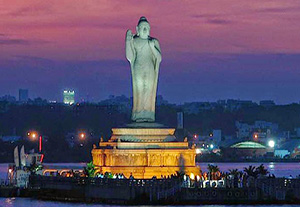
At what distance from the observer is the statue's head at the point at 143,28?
5338cm

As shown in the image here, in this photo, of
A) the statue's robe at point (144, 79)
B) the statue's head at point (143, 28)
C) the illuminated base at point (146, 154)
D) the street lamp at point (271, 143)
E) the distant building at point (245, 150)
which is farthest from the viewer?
the street lamp at point (271, 143)

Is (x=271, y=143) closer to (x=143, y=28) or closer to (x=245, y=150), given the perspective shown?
(x=245, y=150)

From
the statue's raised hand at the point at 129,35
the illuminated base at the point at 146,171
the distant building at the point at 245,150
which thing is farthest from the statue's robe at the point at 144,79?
the distant building at the point at 245,150

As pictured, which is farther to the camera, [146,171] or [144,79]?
[144,79]

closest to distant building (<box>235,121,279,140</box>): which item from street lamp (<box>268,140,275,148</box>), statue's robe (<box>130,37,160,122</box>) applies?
street lamp (<box>268,140,275,148</box>)

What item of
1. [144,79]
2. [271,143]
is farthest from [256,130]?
[144,79]

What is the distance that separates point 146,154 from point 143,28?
14.7 feet

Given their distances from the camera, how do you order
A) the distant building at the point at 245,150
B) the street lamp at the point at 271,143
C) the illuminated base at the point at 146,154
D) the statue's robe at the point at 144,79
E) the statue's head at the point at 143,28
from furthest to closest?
the street lamp at the point at 271,143 → the distant building at the point at 245,150 → the statue's robe at the point at 144,79 → the statue's head at the point at 143,28 → the illuminated base at the point at 146,154

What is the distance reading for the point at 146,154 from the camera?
52625 millimetres

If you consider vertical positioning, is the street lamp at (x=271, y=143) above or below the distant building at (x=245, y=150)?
above

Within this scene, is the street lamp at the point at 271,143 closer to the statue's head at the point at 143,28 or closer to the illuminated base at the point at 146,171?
the statue's head at the point at 143,28

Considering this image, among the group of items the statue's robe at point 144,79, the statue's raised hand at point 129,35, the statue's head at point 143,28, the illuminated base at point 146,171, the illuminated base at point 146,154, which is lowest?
the illuminated base at point 146,171

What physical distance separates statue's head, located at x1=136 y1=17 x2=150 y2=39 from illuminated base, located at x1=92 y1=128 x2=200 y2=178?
3361mm

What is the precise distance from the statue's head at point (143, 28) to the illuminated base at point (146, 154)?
336 cm
